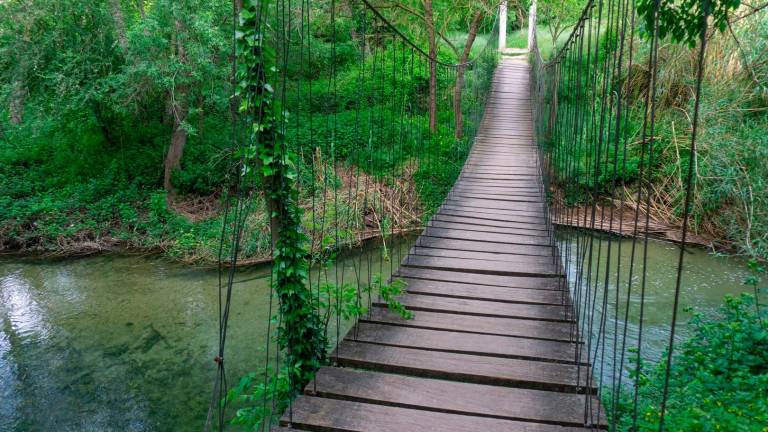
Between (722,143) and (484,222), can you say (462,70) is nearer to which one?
(722,143)

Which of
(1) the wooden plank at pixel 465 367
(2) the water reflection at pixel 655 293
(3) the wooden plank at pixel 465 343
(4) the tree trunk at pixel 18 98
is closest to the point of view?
(1) the wooden plank at pixel 465 367

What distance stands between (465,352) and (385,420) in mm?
491

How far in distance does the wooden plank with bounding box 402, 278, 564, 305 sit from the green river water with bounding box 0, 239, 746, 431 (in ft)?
2.36

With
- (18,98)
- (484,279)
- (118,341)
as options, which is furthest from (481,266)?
(18,98)

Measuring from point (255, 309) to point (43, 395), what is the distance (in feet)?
5.75

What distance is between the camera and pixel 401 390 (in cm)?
174

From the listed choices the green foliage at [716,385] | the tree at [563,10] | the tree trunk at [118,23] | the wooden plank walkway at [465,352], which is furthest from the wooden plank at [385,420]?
the tree at [563,10]

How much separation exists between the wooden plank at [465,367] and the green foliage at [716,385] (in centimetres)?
57

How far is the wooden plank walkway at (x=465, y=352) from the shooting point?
1603mm

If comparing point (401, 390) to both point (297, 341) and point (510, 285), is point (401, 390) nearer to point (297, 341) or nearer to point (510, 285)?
point (297, 341)

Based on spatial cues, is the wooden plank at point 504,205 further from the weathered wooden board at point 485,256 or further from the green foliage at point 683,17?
the green foliage at point 683,17

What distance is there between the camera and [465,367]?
1858mm

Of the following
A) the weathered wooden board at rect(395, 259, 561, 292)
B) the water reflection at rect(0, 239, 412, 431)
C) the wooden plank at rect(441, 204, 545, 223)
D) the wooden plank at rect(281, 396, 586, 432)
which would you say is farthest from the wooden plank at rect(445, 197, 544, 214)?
the wooden plank at rect(281, 396, 586, 432)

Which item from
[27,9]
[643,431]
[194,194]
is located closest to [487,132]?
[194,194]
